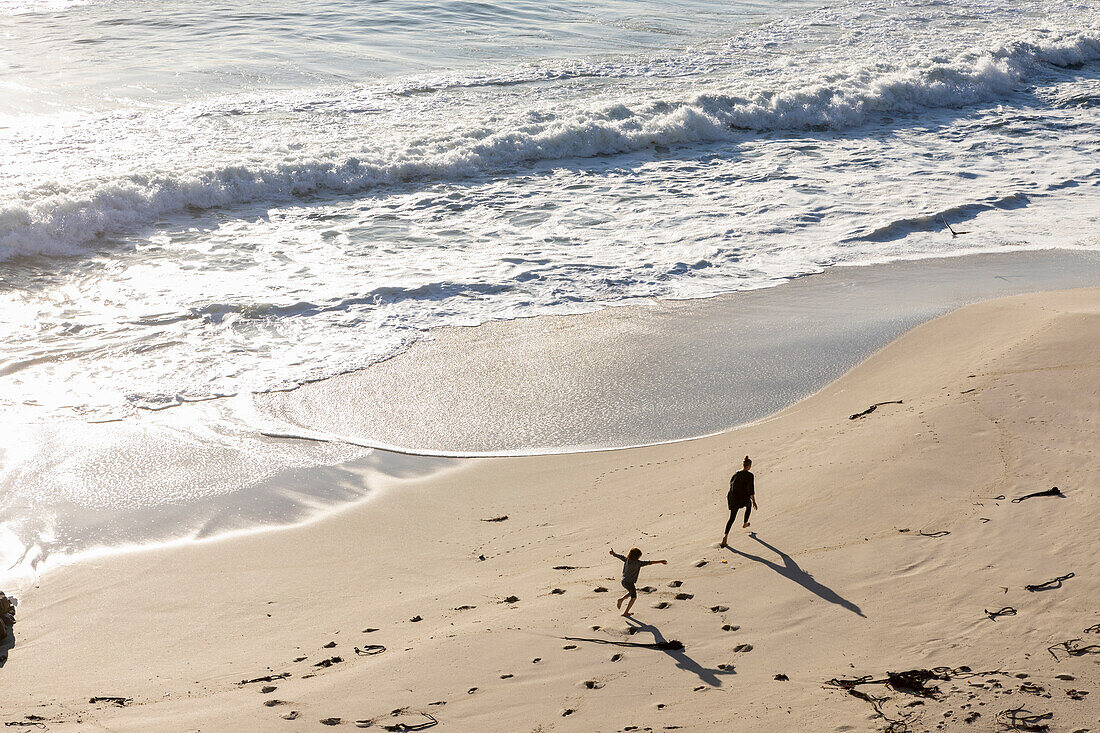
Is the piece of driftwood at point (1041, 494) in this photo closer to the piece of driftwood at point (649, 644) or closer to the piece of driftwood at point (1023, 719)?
the piece of driftwood at point (1023, 719)

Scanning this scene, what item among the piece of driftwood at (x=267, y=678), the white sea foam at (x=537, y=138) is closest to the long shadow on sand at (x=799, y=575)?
the piece of driftwood at (x=267, y=678)

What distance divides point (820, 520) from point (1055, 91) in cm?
2206

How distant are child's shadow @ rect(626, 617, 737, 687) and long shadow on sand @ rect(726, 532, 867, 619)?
3.17 ft

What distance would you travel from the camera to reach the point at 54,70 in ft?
71.1

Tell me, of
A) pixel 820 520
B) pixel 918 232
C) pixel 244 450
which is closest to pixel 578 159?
pixel 918 232

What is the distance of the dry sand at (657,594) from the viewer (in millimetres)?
4750

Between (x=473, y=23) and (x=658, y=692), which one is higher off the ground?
(x=473, y=23)

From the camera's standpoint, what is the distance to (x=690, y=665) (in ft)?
16.5

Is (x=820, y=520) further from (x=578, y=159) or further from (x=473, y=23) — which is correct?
(x=473, y=23)

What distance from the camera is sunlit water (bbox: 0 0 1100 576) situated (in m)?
10.4

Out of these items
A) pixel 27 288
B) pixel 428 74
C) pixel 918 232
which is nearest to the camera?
pixel 27 288

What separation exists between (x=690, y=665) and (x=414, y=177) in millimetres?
13853

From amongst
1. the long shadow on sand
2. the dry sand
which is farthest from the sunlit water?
the long shadow on sand

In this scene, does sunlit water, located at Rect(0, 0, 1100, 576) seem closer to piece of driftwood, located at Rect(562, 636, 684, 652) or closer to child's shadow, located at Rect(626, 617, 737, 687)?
piece of driftwood, located at Rect(562, 636, 684, 652)
